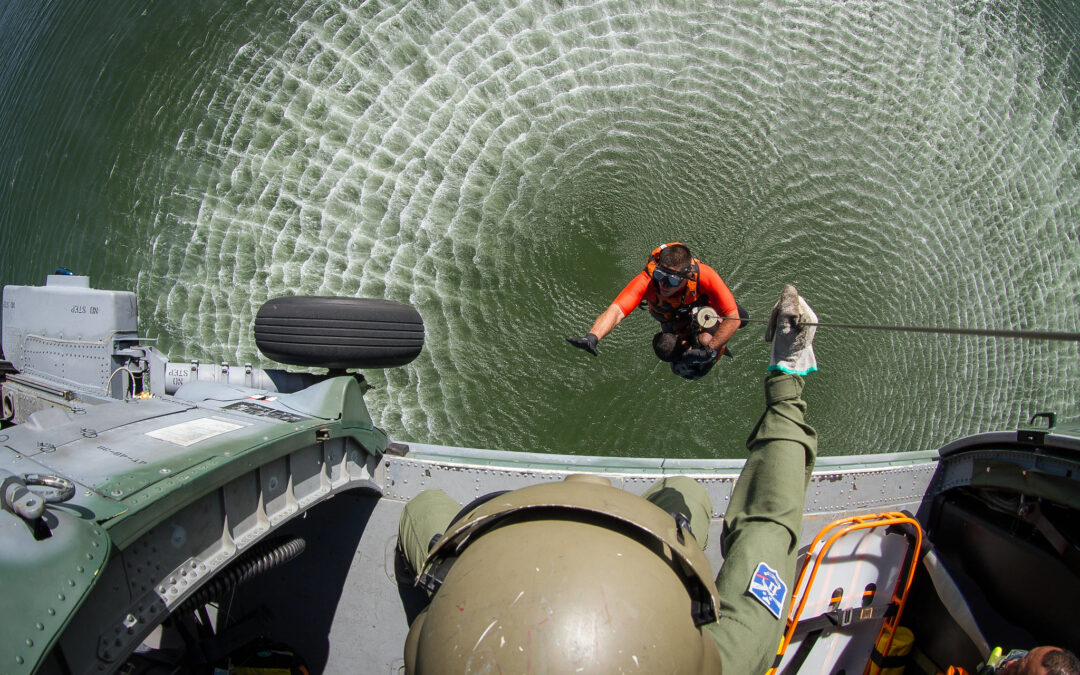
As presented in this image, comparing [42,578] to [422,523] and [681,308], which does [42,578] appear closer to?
[422,523]

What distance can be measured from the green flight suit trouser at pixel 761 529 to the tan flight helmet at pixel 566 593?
22 cm

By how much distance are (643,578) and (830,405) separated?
4808 millimetres

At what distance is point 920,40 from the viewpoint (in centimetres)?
671

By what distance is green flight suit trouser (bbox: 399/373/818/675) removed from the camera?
5.76 ft

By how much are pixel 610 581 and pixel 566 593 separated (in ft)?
0.35

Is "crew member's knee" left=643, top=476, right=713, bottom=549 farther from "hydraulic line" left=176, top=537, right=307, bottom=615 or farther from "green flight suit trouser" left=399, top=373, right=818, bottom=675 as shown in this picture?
"hydraulic line" left=176, top=537, right=307, bottom=615

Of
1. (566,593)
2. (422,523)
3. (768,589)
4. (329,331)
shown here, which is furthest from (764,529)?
(329,331)

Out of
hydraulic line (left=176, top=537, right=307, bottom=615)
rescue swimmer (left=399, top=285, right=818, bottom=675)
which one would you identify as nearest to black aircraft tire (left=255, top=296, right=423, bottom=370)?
hydraulic line (left=176, top=537, right=307, bottom=615)

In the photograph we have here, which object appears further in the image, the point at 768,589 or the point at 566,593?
the point at 768,589

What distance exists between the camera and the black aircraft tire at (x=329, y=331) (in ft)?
9.55

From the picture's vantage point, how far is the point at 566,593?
1.39m

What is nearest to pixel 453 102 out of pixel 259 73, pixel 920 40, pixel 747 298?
pixel 259 73

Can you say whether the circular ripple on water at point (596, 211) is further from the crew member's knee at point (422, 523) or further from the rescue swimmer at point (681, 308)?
the crew member's knee at point (422, 523)

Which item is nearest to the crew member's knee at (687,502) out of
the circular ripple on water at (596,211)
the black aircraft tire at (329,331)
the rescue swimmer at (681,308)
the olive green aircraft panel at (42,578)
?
the rescue swimmer at (681,308)
